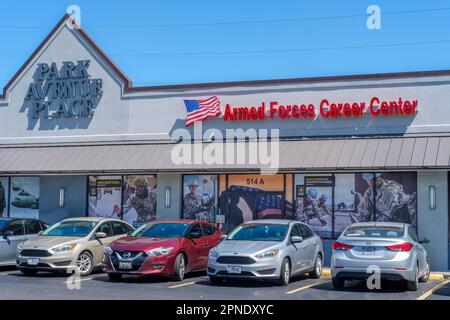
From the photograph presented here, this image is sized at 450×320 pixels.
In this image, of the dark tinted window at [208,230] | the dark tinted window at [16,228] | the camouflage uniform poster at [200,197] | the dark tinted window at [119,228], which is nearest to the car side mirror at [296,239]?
the dark tinted window at [208,230]

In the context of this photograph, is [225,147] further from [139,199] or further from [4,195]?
[4,195]

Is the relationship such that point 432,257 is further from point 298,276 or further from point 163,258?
point 163,258

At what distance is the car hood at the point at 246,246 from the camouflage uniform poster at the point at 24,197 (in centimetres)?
1221

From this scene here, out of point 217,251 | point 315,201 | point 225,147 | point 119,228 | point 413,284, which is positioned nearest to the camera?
point 413,284

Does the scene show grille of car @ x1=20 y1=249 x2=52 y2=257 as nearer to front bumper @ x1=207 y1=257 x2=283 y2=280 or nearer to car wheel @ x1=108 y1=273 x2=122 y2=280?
car wheel @ x1=108 y1=273 x2=122 y2=280

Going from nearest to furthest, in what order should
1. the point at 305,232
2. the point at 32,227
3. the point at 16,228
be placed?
1. the point at 305,232
2. the point at 16,228
3. the point at 32,227

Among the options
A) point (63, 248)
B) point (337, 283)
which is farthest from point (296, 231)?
point (63, 248)

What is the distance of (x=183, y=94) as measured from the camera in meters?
24.8

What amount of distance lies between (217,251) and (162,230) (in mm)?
2480

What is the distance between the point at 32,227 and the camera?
820 inches

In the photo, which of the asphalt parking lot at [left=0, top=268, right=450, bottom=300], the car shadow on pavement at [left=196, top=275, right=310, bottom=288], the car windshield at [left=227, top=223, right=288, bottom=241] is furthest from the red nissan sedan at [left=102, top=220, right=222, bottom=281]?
the car windshield at [left=227, top=223, right=288, bottom=241]

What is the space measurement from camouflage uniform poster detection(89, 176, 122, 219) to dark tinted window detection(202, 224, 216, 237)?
6.84m

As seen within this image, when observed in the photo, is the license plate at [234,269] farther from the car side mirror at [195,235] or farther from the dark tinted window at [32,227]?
the dark tinted window at [32,227]
